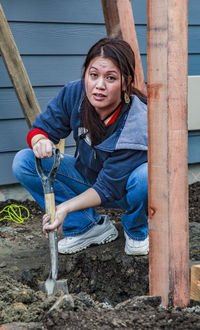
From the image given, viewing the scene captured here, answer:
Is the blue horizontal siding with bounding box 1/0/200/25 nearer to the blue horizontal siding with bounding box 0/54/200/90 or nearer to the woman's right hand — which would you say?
the blue horizontal siding with bounding box 0/54/200/90

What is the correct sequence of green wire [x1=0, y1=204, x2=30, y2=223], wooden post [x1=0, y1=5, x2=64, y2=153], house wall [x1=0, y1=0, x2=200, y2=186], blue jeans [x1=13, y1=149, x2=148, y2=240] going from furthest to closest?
house wall [x1=0, y1=0, x2=200, y2=186] < green wire [x1=0, y1=204, x2=30, y2=223] < wooden post [x1=0, y1=5, x2=64, y2=153] < blue jeans [x1=13, y1=149, x2=148, y2=240]

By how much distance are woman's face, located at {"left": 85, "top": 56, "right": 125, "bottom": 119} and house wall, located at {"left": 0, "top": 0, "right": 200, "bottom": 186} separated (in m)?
1.44

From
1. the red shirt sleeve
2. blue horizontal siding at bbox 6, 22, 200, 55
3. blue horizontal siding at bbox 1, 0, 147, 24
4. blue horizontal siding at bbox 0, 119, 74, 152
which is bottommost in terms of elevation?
the red shirt sleeve

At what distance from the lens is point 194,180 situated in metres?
4.32

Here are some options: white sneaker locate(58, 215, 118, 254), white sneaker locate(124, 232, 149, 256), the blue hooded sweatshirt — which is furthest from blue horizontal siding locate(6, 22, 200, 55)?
white sneaker locate(124, 232, 149, 256)

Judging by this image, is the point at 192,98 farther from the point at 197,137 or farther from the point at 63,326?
the point at 63,326

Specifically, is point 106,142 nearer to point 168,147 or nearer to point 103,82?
point 103,82

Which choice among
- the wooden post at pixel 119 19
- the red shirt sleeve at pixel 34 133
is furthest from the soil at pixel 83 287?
the wooden post at pixel 119 19

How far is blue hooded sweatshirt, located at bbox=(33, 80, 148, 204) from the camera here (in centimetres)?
224

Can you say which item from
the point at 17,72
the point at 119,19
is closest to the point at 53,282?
the point at 119,19

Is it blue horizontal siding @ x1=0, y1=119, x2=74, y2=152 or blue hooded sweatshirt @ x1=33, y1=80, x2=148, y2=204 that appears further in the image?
blue horizontal siding @ x1=0, y1=119, x2=74, y2=152

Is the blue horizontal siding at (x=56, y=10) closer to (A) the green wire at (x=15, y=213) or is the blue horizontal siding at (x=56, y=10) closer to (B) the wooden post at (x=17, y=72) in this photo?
(B) the wooden post at (x=17, y=72)

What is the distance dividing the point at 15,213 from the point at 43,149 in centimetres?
135

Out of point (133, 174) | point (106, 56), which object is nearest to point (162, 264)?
point (133, 174)
